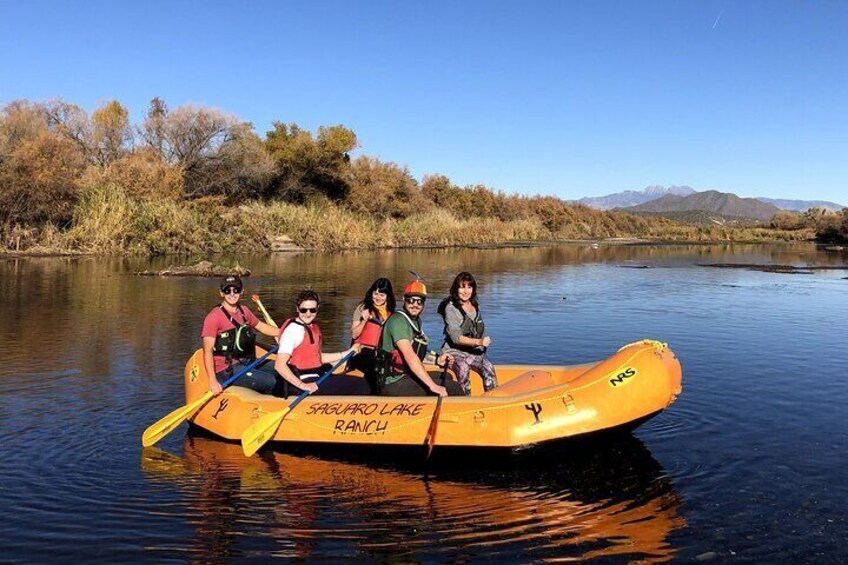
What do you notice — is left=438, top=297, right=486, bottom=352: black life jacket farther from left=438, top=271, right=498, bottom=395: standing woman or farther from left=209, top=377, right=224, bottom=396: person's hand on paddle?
left=209, top=377, right=224, bottom=396: person's hand on paddle

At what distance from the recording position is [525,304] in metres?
→ 18.3

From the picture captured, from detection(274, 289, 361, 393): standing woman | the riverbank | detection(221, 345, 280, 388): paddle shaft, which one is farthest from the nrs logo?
the riverbank

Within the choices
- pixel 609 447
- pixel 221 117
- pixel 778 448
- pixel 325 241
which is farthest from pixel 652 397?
pixel 221 117

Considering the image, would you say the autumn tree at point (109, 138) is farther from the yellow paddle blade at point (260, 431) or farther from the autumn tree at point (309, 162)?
the yellow paddle blade at point (260, 431)

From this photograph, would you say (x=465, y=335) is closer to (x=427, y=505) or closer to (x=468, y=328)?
(x=468, y=328)

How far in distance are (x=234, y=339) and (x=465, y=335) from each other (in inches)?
96.7

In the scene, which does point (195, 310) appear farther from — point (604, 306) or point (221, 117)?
point (221, 117)

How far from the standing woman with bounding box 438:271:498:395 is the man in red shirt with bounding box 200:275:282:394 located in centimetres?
184

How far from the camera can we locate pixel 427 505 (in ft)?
18.9

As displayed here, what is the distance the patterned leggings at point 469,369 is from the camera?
7660mm

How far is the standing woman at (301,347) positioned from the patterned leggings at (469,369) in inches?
41.7

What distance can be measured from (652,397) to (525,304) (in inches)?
462

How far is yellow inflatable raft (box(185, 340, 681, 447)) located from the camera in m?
6.41

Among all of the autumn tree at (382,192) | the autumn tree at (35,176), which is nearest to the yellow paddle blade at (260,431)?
the autumn tree at (35,176)
